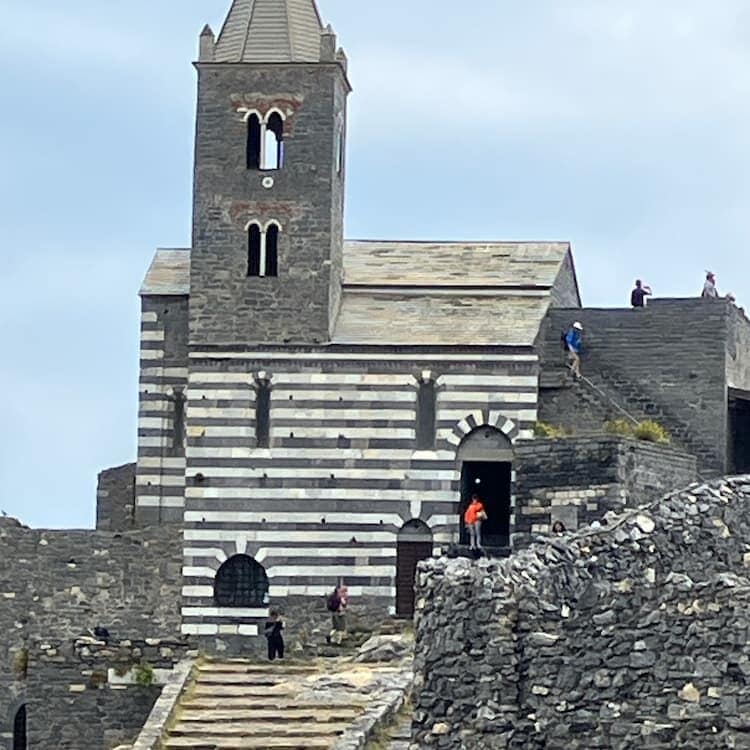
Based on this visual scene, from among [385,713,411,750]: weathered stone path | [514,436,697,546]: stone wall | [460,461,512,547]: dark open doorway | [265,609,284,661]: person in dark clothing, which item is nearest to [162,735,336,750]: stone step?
[385,713,411,750]: weathered stone path

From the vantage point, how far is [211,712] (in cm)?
3441

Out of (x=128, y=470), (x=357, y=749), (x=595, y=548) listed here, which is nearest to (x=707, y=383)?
→ (x=128, y=470)

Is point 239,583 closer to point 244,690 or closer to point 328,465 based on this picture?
point 328,465

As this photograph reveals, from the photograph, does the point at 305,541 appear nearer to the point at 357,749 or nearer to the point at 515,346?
the point at 515,346

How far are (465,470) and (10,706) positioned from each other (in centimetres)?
935

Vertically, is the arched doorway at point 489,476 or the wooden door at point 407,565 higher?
the arched doorway at point 489,476

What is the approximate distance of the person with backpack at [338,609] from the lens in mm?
44441

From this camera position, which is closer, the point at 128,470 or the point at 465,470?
the point at 465,470

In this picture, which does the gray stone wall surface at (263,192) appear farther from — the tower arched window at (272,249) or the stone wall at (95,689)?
the stone wall at (95,689)

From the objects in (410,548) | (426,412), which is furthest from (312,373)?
(410,548)

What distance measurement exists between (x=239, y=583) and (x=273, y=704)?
568 inches

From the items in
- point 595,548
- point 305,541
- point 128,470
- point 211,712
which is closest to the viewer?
point 595,548

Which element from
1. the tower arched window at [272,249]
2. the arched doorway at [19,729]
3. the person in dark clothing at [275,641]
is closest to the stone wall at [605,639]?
the person in dark clothing at [275,641]

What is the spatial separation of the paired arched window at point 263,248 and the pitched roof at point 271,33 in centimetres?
316
